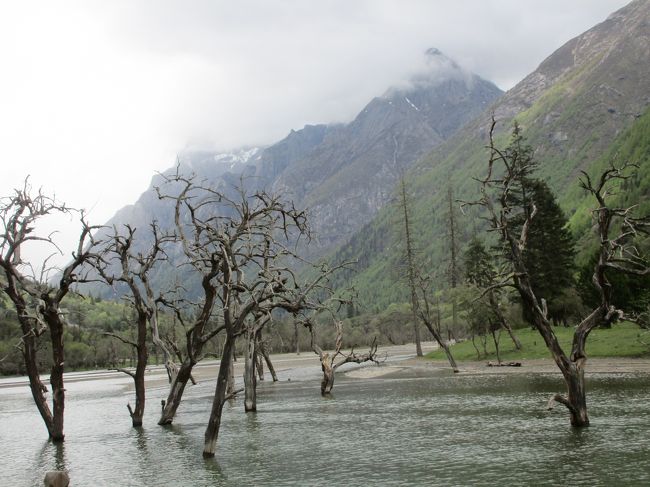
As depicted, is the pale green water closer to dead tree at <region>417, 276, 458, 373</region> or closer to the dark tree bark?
the dark tree bark

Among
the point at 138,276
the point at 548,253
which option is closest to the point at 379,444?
the point at 138,276

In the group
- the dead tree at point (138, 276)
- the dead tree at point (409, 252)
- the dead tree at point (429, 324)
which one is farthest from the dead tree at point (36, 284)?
the dead tree at point (409, 252)

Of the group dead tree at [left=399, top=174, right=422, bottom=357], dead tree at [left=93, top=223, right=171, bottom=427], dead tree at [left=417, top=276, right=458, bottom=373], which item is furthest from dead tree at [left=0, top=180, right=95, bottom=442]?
dead tree at [left=399, top=174, right=422, bottom=357]

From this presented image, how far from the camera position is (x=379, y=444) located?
23.0 metres

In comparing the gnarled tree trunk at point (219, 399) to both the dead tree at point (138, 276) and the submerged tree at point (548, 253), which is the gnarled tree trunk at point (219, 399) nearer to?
the dead tree at point (138, 276)

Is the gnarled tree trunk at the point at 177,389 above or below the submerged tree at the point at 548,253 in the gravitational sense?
below

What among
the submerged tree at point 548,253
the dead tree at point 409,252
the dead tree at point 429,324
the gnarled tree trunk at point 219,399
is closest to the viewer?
the gnarled tree trunk at point 219,399

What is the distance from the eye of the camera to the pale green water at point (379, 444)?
17938mm

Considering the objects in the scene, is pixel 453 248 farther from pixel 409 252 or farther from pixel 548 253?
pixel 548 253

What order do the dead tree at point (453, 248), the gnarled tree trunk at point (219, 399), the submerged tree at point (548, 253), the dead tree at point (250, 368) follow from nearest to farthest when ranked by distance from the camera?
the gnarled tree trunk at point (219, 399), the dead tree at point (250, 368), the submerged tree at point (548, 253), the dead tree at point (453, 248)

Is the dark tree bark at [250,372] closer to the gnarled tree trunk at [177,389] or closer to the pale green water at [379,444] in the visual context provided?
the pale green water at [379,444]

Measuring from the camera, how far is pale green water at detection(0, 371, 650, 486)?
17938 mm

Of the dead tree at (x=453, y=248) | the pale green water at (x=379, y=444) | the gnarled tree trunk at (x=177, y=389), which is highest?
the dead tree at (x=453, y=248)

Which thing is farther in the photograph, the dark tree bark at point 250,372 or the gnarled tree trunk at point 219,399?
the dark tree bark at point 250,372
